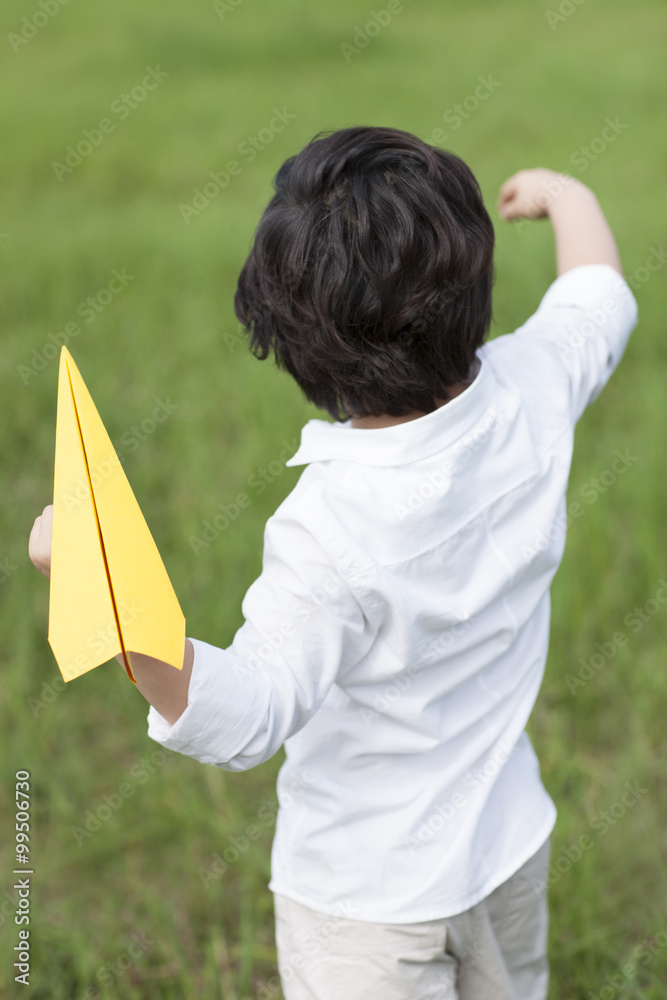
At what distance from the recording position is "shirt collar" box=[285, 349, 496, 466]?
68 cm

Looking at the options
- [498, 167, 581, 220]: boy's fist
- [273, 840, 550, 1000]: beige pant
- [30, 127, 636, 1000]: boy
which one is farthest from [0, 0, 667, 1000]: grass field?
[498, 167, 581, 220]: boy's fist

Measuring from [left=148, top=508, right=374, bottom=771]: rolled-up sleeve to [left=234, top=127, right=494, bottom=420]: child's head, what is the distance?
0.14 meters

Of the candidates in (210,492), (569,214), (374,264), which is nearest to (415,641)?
(374,264)

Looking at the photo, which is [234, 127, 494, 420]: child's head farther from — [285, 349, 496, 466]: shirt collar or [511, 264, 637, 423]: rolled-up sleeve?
[511, 264, 637, 423]: rolled-up sleeve

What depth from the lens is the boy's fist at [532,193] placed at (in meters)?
0.99

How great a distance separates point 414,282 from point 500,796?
0.48 metres

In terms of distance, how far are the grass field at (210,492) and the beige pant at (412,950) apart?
14.7 inches

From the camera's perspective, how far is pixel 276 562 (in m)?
0.65

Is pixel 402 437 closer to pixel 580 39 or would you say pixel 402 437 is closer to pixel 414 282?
pixel 414 282

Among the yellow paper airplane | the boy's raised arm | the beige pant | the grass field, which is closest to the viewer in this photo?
the yellow paper airplane

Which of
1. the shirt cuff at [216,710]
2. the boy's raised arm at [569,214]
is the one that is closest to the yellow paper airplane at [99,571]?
the shirt cuff at [216,710]

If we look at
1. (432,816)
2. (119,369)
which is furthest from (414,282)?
(119,369)

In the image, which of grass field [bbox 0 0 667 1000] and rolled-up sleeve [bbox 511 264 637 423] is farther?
grass field [bbox 0 0 667 1000]

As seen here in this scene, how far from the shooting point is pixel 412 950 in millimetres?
805
